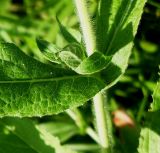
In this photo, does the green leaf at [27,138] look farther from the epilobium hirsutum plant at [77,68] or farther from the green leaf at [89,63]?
the green leaf at [89,63]

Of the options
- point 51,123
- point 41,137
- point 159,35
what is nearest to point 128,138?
point 51,123

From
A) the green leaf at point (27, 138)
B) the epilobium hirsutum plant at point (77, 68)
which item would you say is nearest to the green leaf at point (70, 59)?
the epilobium hirsutum plant at point (77, 68)

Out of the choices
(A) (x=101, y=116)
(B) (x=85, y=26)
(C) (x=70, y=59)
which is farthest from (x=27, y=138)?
(B) (x=85, y=26)

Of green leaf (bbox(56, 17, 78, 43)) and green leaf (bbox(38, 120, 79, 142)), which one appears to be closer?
green leaf (bbox(56, 17, 78, 43))

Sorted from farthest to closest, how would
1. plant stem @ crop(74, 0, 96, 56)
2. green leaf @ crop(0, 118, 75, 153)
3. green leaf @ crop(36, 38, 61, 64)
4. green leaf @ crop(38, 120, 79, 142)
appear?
1. green leaf @ crop(38, 120, 79, 142)
2. green leaf @ crop(0, 118, 75, 153)
3. green leaf @ crop(36, 38, 61, 64)
4. plant stem @ crop(74, 0, 96, 56)

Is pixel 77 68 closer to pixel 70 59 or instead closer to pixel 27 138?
pixel 70 59

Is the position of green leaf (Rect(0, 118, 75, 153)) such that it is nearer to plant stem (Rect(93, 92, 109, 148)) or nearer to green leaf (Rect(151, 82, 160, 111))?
plant stem (Rect(93, 92, 109, 148))

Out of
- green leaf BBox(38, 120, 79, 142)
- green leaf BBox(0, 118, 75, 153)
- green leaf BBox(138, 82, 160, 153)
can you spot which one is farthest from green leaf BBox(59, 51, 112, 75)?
green leaf BBox(38, 120, 79, 142)
